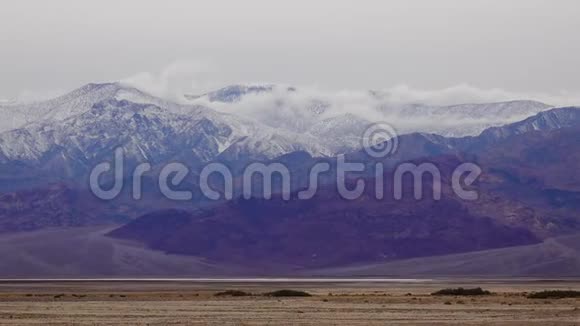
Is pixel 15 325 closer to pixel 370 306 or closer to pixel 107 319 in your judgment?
pixel 107 319

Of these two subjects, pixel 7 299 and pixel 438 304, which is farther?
pixel 7 299

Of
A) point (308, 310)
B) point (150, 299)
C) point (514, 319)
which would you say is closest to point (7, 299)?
point (150, 299)

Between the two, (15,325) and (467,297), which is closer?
(15,325)

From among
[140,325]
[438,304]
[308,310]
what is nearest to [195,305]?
[308,310]

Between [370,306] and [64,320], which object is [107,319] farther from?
[370,306]

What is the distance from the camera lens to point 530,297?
100250 mm

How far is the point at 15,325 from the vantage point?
68.9 meters

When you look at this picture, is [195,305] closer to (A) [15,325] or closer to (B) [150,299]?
(B) [150,299]

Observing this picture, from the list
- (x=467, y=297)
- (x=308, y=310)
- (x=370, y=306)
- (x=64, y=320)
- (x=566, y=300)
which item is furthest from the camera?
(x=467, y=297)

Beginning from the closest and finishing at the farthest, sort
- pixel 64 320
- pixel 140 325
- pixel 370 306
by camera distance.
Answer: pixel 140 325 < pixel 64 320 < pixel 370 306

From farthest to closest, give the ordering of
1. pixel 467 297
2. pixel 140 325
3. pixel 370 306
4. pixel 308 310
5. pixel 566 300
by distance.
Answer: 1. pixel 467 297
2. pixel 566 300
3. pixel 370 306
4. pixel 308 310
5. pixel 140 325

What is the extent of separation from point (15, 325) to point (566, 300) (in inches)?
1754

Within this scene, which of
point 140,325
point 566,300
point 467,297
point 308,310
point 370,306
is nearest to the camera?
point 140,325

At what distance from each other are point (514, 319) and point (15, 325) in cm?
2825
